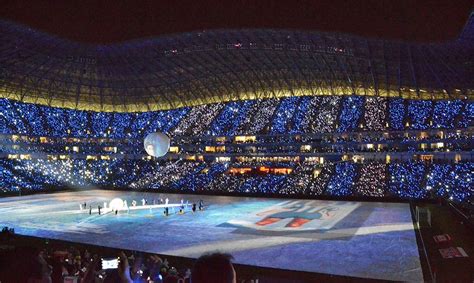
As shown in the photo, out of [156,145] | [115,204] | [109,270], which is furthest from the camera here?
[115,204]

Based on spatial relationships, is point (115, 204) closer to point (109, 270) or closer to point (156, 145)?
point (156, 145)

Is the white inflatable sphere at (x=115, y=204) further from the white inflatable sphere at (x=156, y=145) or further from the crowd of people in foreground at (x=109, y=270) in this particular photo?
the crowd of people in foreground at (x=109, y=270)

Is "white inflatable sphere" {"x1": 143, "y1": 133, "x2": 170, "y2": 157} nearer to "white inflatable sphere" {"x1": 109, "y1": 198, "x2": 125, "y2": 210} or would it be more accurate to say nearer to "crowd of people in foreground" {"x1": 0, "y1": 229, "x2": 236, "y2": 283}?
"white inflatable sphere" {"x1": 109, "y1": 198, "x2": 125, "y2": 210}

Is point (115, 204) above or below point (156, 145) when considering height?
below

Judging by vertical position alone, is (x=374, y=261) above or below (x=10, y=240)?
below

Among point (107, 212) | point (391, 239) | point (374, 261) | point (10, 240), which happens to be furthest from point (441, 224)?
point (107, 212)

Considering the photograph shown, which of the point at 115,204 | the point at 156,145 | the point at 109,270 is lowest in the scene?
the point at 115,204

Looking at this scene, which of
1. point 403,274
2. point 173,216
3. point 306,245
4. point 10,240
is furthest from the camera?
point 173,216

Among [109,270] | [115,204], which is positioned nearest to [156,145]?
[115,204]

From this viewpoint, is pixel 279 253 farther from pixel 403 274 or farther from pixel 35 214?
pixel 35 214

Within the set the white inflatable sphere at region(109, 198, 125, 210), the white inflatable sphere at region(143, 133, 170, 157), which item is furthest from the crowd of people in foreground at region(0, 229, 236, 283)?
the white inflatable sphere at region(109, 198, 125, 210)

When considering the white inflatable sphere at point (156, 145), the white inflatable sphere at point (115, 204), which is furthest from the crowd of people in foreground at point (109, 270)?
the white inflatable sphere at point (115, 204)
